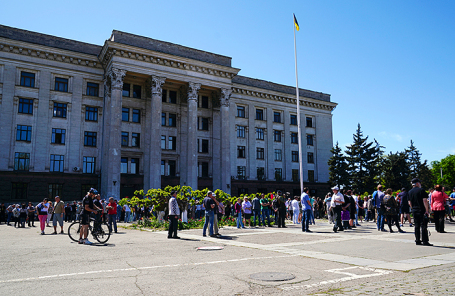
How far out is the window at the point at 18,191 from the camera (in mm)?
34156

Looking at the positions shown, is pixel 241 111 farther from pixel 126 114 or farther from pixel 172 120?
pixel 126 114

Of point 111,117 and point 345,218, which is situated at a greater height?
point 111,117

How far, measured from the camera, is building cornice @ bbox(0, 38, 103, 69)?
116 feet

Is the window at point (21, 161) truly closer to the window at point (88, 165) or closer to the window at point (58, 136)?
the window at point (58, 136)

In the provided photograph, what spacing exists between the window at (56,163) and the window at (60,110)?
4601 mm

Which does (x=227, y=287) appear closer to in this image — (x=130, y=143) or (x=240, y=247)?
(x=240, y=247)

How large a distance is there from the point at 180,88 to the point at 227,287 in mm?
40605

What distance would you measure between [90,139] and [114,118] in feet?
16.1

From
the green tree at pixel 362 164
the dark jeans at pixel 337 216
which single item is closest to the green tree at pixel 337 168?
the green tree at pixel 362 164

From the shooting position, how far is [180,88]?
44.5 metres

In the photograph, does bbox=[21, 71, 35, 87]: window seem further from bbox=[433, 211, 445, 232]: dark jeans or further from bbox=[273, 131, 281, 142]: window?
bbox=[433, 211, 445, 232]: dark jeans

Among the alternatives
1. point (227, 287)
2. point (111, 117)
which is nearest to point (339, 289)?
point (227, 287)

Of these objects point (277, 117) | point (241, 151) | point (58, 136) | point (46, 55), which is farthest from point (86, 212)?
point (277, 117)

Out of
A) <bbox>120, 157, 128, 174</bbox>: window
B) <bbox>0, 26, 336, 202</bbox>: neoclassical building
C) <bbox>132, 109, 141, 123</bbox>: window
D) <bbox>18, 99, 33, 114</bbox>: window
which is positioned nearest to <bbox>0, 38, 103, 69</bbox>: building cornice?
<bbox>0, 26, 336, 202</bbox>: neoclassical building
